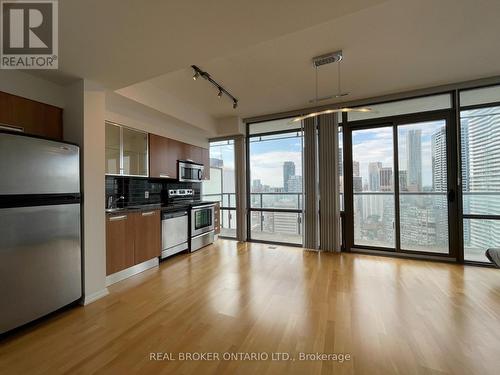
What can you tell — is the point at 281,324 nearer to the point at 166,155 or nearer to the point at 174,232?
the point at 174,232

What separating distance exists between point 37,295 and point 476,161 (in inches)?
231

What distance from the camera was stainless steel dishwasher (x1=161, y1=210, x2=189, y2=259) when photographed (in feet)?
12.1

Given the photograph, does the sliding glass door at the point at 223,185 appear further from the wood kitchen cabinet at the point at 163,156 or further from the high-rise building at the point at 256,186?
the wood kitchen cabinet at the point at 163,156

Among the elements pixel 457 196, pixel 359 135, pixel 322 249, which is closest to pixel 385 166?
pixel 359 135

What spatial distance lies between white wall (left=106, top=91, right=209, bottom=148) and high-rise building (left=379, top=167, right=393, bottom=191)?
12.4 ft

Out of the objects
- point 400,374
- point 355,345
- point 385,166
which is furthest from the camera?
point 385,166

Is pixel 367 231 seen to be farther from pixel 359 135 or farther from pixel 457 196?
pixel 359 135

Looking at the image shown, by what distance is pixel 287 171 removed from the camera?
4844 millimetres

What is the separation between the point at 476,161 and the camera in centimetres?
345

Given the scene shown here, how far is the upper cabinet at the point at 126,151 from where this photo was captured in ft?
10.6

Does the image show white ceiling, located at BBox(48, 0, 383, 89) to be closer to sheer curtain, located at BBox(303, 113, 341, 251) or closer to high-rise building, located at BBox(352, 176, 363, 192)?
sheer curtain, located at BBox(303, 113, 341, 251)

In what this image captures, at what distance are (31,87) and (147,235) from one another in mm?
2191

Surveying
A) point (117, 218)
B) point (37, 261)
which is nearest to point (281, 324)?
point (37, 261)

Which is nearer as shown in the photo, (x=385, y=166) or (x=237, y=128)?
(x=385, y=166)
